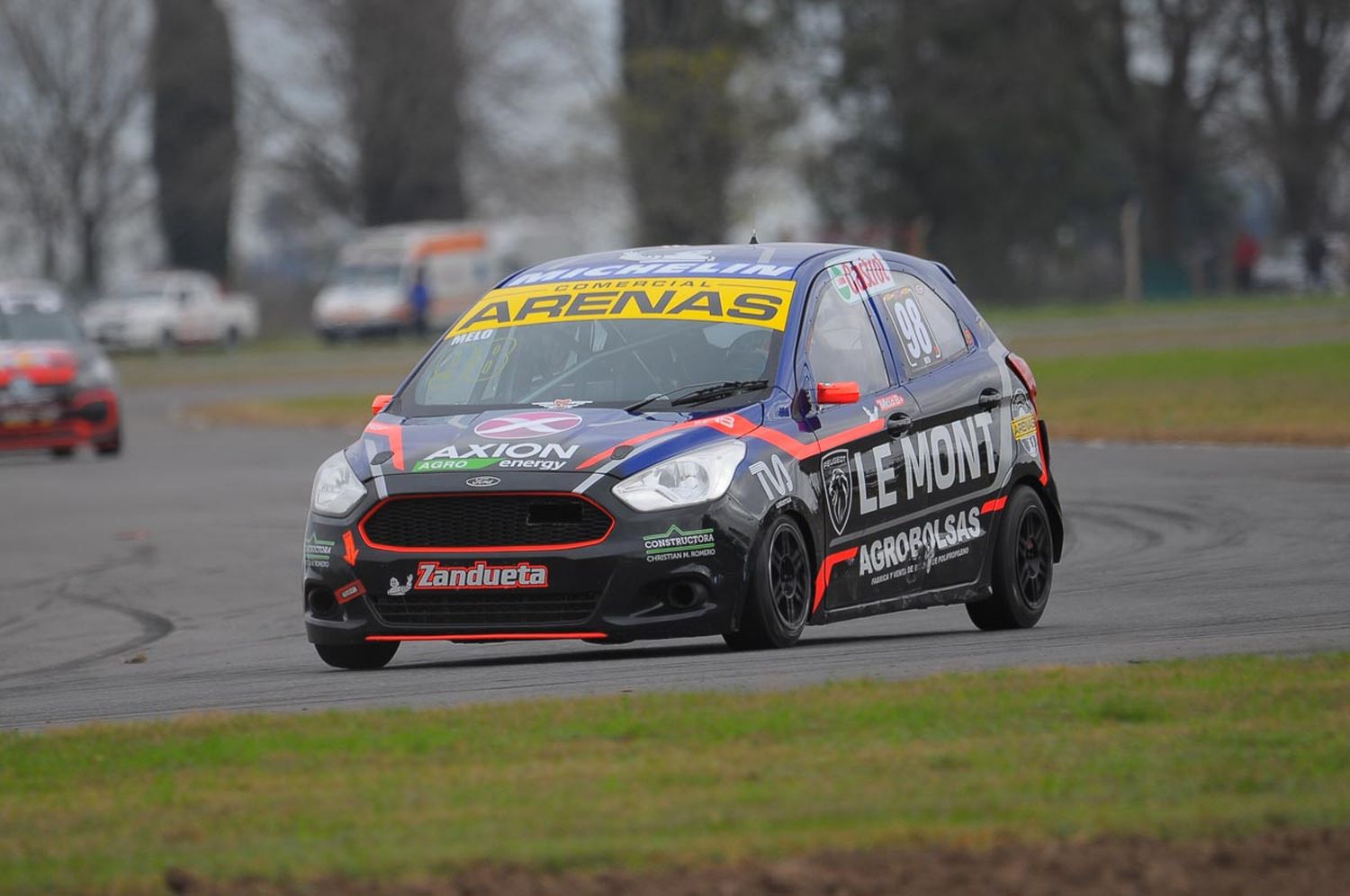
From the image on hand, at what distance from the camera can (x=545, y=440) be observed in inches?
376

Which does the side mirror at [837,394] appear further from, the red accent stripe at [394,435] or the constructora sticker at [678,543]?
the red accent stripe at [394,435]

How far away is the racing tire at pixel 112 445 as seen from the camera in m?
27.7

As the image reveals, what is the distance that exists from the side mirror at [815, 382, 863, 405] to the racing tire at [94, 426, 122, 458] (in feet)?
61.5

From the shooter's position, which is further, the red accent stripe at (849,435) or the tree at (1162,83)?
the tree at (1162,83)

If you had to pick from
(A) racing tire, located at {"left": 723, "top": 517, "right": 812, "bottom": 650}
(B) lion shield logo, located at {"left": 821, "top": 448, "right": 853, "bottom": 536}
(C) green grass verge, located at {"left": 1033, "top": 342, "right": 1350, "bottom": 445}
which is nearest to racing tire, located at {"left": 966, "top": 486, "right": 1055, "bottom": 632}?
(B) lion shield logo, located at {"left": 821, "top": 448, "right": 853, "bottom": 536}

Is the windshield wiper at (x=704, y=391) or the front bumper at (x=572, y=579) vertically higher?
the windshield wiper at (x=704, y=391)

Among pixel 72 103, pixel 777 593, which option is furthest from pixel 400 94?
pixel 777 593

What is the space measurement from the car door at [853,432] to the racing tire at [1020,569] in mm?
638

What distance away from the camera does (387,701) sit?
8570 millimetres

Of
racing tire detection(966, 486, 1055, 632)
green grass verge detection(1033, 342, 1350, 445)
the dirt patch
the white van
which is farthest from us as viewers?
the white van

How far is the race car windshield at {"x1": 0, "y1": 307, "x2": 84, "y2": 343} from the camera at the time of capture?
28234 mm

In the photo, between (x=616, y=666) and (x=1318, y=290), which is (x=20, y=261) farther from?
(x=616, y=666)

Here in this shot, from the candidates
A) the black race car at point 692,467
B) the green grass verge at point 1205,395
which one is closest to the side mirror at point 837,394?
the black race car at point 692,467

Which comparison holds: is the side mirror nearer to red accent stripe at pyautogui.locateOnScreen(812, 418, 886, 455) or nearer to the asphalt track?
red accent stripe at pyautogui.locateOnScreen(812, 418, 886, 455)
